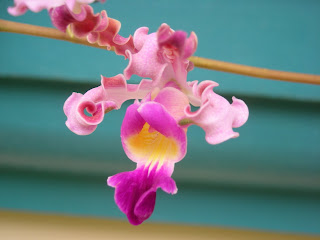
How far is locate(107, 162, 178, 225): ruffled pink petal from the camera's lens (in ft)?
0.72

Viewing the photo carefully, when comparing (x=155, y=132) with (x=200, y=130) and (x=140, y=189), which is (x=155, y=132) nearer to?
(x=140, y=189)

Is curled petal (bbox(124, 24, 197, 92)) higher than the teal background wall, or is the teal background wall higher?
the teal background wall

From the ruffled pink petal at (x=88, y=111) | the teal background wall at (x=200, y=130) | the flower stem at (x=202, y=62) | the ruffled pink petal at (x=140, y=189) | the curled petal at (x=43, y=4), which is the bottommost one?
the ruffled pink petal at (x=140, y=189)

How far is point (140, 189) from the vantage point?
0.76 feet

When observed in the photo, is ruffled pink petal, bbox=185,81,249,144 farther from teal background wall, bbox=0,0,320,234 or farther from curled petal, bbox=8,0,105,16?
teal background wall, bbox=0,0,320,234

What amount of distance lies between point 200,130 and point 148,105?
40 centimetres

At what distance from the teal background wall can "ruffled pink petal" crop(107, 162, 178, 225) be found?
380 millimetres

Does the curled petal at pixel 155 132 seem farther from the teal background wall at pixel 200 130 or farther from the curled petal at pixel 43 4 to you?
the teal background wall at pixel 200 130

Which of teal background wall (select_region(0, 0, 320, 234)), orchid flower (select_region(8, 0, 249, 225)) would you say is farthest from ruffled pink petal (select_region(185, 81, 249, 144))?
teal background wall (select_region(0, 0, 320, 234))

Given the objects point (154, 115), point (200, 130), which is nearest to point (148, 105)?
point (154, 115)

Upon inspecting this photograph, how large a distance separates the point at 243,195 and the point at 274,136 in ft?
0.39

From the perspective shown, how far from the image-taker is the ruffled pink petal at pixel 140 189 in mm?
221

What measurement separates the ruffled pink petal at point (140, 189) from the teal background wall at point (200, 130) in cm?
38

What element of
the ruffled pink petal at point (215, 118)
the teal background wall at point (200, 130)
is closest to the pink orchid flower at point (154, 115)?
the ruffled pink petal at point (215, 118)
